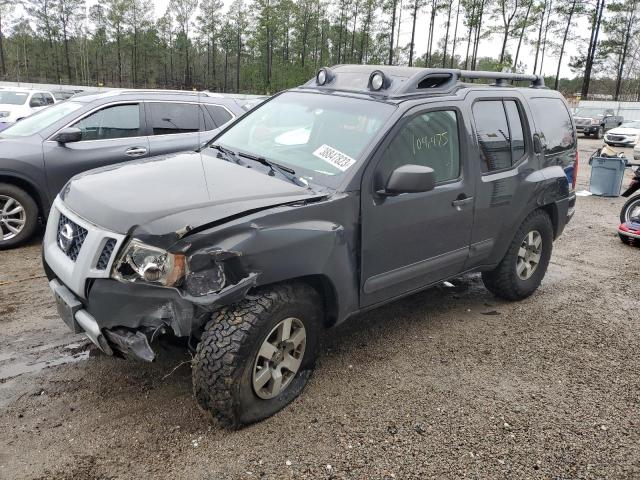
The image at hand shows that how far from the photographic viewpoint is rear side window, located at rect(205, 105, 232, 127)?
6.90 metres

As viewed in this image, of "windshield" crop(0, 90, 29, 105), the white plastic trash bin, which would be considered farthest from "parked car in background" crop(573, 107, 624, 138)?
"windshield" crop(0, 90, 29, 105)

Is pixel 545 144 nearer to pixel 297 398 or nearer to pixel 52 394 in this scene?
pixel 297 398

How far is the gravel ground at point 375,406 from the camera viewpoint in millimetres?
2580

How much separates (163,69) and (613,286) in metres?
76.2

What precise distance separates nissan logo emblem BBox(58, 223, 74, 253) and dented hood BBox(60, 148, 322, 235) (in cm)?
11

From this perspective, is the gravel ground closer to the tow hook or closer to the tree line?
the tow hook

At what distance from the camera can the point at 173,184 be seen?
9.58 feet

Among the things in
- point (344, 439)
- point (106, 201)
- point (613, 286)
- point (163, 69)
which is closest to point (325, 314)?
point (344, 439)

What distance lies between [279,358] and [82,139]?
4.35m

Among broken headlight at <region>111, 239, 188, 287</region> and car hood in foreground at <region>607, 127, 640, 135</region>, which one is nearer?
broken headlight at <region>111, 239, 188, 287</region>

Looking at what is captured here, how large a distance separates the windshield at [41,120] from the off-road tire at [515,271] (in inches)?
197

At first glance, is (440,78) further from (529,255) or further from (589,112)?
(589,112)

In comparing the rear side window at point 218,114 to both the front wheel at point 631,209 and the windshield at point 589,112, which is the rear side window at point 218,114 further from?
the windshield at point 589,112

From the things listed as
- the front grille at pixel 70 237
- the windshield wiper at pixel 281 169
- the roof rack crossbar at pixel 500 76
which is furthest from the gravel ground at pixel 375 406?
the roof rack crossbar at pixel 500 76
